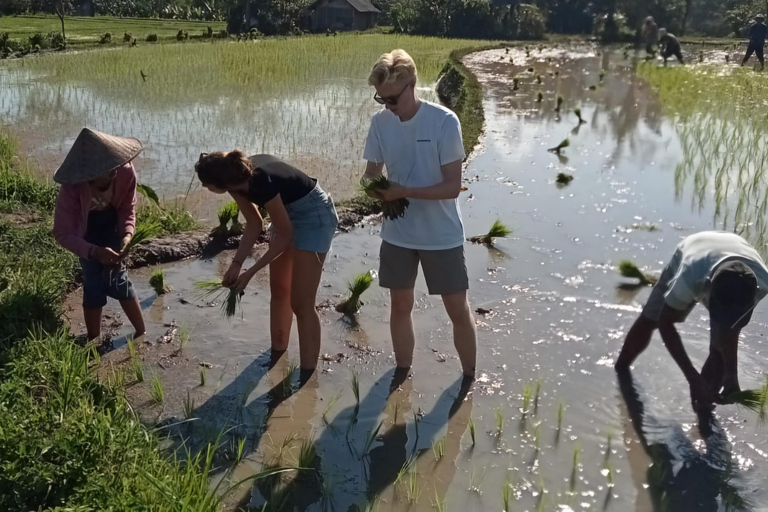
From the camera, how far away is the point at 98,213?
375cm

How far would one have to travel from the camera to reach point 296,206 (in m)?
3.45

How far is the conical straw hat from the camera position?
11.5 feet

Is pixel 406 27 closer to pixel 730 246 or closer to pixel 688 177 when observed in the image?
pixel 688 177

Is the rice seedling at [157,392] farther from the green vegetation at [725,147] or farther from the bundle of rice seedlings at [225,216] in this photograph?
the green vegetation at [725,147]

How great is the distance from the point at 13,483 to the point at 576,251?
426 cm

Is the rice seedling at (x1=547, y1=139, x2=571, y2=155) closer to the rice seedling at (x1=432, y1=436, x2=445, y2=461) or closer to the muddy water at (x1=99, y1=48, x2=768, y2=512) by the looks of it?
the muddy water at (x1=99, y1=48, x2=768, y2=512)

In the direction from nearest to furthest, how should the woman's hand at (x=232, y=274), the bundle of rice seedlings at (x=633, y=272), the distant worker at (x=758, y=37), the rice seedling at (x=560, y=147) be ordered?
the woman's hand at (x=232, y=274)
the bundle of rice seedlings at (x=633, y=272)
the rice seedling at (x=560, y=147)
the distant worker at (x=758, y=37)

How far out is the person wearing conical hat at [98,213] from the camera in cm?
356

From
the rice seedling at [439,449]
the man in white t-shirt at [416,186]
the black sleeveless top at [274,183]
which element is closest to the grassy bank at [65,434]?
the rice seedling at [439,449]

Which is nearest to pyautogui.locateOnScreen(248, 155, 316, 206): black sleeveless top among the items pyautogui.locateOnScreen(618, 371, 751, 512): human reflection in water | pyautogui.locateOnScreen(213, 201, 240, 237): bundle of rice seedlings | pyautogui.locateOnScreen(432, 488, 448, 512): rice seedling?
pyautogui.locateOnScreen(432, 488, 448, 512): rice seedling

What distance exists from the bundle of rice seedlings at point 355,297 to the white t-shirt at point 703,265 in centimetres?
183

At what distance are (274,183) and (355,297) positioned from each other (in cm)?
140

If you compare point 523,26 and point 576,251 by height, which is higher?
point 523,26

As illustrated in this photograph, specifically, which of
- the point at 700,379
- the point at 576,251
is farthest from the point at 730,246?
the point at 576,251
